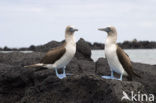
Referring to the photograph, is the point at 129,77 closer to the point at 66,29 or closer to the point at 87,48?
the point at 66,29

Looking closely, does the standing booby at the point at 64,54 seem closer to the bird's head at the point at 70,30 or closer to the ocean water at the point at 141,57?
the bird's head at the point at 70,30

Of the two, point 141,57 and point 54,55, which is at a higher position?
point 54,55

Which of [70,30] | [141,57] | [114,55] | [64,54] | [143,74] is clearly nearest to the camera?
[114,55]

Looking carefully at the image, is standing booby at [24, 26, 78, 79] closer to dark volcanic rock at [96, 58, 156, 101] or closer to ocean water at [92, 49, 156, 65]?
dark volcanic rock at [96, 58, 156, 101]

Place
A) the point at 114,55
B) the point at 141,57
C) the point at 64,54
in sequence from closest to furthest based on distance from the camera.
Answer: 1. the point at 114,55
2. the point at 64,54
3. the point at 141,57

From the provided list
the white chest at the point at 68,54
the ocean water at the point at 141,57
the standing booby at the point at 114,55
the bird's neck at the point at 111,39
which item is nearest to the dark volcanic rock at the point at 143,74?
the standing booby at the point at 114,55

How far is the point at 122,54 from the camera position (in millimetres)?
9062

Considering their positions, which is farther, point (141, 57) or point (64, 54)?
point (141, 57)

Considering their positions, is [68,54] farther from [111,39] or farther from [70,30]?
[111,39]

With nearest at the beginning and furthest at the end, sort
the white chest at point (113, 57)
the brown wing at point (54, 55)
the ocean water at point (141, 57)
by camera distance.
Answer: the white chest at point (113, 57) < the brown wing at point (54, 55) < the ocean water at point (141, 57)

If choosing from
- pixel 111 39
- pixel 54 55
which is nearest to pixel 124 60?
pixel 111 39

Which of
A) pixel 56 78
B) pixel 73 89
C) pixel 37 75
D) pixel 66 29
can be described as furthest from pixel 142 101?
pixel 37 75

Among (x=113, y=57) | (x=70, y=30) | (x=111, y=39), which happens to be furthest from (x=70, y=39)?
(x=113, y=57)

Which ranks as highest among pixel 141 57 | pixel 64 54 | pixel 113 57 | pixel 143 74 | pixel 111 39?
pixel 111 39
